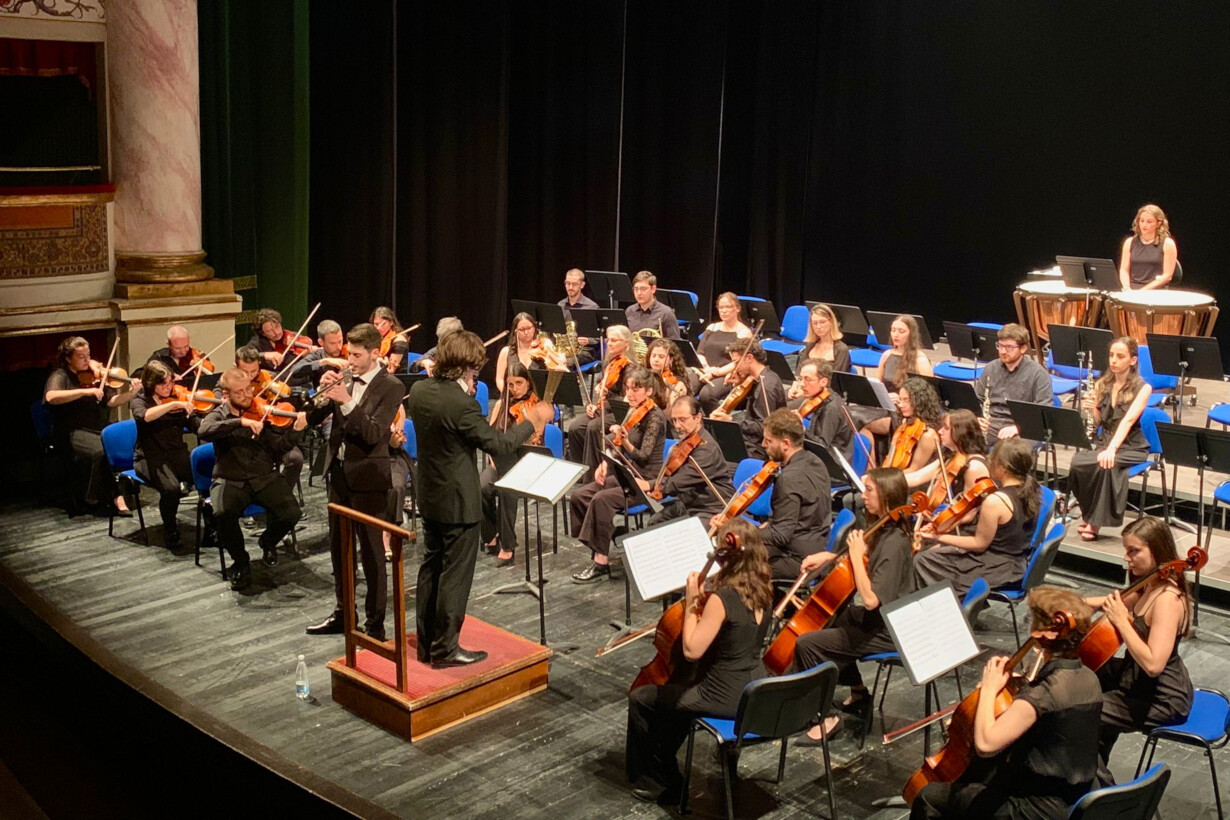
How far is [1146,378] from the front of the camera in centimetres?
863

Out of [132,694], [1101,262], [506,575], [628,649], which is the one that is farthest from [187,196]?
[1101,262]

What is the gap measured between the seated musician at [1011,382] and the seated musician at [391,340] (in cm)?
397

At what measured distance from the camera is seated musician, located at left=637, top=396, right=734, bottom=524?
6.94m

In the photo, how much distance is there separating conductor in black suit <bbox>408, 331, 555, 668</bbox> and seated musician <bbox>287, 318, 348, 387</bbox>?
3.00 m

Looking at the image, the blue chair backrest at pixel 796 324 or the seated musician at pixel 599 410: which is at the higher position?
the blue chair backrest at pixel 796 324

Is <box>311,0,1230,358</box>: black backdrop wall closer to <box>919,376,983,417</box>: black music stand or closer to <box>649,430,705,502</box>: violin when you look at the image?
<box>919,376,983,417</box>: black music stand

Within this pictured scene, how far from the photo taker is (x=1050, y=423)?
697 cm

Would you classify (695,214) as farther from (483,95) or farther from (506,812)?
(506,812)

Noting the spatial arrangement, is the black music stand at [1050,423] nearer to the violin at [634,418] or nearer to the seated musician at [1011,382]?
the seated musician at [1011,382]

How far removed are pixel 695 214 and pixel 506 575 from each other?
682 cm

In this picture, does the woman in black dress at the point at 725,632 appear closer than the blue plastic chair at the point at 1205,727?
No

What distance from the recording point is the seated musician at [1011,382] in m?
7.78

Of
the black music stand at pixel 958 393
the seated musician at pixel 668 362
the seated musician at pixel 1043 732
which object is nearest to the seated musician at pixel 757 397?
the seated musician at pixel 668 362

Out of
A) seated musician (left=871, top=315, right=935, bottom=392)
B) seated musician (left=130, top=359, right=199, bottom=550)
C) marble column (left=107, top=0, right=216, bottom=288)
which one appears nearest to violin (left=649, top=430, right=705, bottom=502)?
seated musician (left=871, top=315, right=935, bottom=392)
